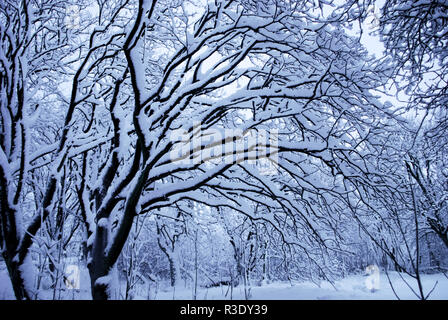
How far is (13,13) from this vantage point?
15.1 feet

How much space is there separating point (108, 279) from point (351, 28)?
4.81 meters

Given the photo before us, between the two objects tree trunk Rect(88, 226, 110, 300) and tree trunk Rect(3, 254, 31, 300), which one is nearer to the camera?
tree trunk Rect(88, 226, 110, 300)

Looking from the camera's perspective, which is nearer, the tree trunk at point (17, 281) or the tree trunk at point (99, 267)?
the tree trunk at point (99, 267)

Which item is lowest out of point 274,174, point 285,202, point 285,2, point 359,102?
point 285,202

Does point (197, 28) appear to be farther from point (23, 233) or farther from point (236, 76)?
point (23, 233)

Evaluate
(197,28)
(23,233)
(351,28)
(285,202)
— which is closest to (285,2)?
(351,28)

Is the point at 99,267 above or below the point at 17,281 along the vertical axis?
above

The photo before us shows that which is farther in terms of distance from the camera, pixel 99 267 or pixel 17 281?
pixel 17 281
